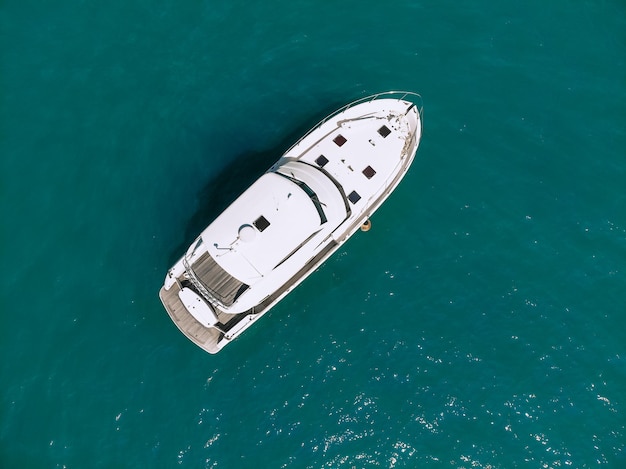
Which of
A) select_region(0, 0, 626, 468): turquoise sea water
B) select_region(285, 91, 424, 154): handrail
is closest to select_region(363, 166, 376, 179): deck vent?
select_region(0, 0, 626, 468): turquoise sea water

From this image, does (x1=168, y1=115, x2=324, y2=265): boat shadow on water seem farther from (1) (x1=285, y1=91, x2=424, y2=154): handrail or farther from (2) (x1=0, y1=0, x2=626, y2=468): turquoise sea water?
(1) (x1=285, y1=91, x2=424, y2=154): handrail

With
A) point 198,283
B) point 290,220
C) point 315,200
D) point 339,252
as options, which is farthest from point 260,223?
point 339,252

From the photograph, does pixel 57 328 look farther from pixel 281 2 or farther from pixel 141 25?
pixel 281 2

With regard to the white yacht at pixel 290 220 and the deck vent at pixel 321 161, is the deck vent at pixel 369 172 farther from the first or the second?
the deck vent at pixel 321 161

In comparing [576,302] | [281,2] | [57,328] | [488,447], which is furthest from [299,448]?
[281,2]

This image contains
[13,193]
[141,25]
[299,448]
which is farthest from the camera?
[141,25]

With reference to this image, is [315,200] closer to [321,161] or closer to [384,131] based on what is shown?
[321,161]
